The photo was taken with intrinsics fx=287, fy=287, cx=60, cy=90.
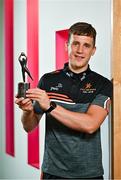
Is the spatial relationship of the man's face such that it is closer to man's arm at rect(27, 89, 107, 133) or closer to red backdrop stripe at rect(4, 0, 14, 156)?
man's arm at rect(27, 89, 107, 133)

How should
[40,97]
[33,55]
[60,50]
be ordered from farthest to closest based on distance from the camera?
[33,55]
[60,50]
[40,97]

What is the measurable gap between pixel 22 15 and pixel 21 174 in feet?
4.37

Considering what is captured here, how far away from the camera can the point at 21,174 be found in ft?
8.02

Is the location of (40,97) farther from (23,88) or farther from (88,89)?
(88,89)

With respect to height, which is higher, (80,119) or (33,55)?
(33,55)

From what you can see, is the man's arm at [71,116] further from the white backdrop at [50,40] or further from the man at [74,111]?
the white backdrop at [50,40]

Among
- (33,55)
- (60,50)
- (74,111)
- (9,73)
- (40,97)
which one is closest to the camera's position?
(40,97)

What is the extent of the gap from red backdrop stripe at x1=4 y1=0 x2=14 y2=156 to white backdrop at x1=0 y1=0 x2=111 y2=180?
7cm

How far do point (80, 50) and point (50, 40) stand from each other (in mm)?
822

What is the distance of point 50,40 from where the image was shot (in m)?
2.05

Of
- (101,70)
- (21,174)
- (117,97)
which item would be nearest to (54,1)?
(101,70)

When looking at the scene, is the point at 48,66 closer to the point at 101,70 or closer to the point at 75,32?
the point at 101,70

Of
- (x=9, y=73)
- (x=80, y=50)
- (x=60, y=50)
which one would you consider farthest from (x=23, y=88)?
(x=9, y=73)

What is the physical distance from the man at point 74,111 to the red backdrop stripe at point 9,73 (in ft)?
3.95
